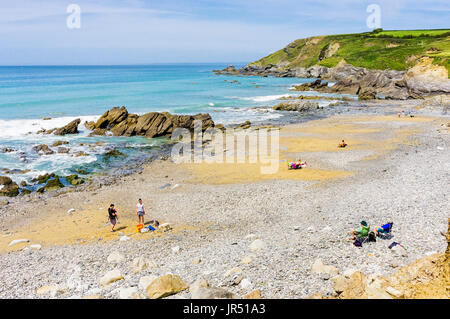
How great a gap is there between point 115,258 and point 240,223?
6.99 meters

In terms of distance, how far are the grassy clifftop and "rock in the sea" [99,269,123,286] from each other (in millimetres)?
80653

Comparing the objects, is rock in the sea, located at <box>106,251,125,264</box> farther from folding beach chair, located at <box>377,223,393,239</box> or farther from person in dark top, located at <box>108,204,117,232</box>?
folding beach chair, located at <box>377,223,393,239</box>

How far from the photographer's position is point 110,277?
39.1 feet

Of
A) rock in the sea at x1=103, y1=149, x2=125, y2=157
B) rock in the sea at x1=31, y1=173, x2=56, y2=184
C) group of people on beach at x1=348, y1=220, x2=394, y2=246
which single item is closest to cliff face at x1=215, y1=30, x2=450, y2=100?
rock in the sea at x1=103, y1=149, x2=125, y2=157

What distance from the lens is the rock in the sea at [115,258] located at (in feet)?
45.4

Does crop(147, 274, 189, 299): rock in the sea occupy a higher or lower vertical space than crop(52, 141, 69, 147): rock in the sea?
lower

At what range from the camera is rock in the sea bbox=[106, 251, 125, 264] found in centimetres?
1384

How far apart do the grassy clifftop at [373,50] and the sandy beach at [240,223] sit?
63.2 metres

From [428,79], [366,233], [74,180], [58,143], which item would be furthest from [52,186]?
[428,79]

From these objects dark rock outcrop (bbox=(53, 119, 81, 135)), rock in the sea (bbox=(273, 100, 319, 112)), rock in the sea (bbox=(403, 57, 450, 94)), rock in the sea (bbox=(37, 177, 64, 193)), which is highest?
rock in the sea (bbox=(403, 57, 450, 94))

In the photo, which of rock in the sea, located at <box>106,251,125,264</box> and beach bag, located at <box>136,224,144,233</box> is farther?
beach bag, located at <box>136,224,144,233</box>
